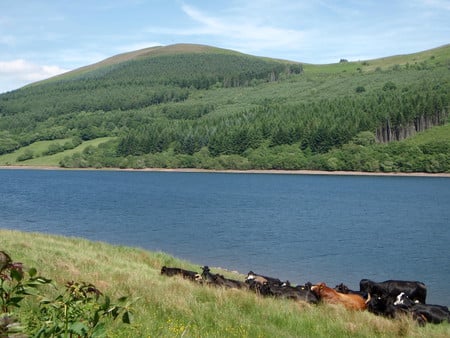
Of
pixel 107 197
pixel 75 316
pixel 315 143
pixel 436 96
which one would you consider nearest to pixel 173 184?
pixel 107 197

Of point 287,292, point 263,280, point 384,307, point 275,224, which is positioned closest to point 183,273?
point 263,280

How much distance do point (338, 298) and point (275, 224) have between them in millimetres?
46658

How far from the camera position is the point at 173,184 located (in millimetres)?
131125

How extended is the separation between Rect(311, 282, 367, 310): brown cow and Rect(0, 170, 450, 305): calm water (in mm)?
13712

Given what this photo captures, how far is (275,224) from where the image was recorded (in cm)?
6391

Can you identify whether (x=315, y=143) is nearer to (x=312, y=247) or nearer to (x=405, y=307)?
(x=312, y=247)

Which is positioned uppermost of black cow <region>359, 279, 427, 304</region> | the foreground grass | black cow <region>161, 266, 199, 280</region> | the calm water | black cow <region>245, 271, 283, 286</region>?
the foreground grass

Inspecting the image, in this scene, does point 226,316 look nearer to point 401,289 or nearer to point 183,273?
point 183,273

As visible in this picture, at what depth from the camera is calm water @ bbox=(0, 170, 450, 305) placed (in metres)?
40.9

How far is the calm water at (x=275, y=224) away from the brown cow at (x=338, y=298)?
13712 millimetres

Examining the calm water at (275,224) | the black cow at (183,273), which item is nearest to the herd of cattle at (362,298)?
the black cow at (183,273)

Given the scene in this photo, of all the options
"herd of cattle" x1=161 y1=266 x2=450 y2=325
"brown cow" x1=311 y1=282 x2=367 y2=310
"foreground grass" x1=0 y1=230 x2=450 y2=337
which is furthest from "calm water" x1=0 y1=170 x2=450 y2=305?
"foreground grass" x1=0 y1=230 x2=450 y2=337

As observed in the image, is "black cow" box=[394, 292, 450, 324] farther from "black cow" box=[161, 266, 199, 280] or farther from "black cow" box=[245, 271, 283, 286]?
"black cow" box=[161, 266, 199, 280]

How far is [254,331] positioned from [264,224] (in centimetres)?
5323
